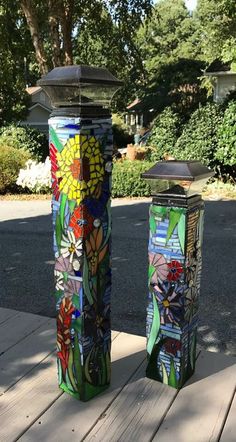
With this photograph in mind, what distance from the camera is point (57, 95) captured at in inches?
81.4

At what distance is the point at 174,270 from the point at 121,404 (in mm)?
761

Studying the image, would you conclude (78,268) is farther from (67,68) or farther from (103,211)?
(67,68)

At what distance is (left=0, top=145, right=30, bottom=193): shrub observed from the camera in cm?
1100

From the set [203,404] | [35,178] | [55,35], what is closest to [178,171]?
[203,404]

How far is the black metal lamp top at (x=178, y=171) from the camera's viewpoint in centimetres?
214

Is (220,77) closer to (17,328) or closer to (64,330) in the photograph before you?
(17,328)

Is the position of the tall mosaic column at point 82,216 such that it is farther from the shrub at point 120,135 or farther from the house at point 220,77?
the shrub at point 120,135

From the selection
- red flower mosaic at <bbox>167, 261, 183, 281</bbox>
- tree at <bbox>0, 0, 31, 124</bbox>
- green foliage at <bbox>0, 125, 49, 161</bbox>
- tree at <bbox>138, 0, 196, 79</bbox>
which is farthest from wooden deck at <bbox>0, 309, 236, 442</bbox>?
tree at <bbox>138, 0, 196, 79</bbox>

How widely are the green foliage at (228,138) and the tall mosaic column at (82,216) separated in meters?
8.81

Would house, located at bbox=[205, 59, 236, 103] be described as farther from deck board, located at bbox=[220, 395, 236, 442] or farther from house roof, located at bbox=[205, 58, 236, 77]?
deck board, located at bbox=[220, 395, 236, 442]

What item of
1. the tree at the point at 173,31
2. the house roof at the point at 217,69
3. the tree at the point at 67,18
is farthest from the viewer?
the tree at the point at 173,31

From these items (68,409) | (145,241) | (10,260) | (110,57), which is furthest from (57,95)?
(110,57)

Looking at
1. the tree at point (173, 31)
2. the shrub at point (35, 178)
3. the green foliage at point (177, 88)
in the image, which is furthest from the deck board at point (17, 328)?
the tree at point (173, 31)

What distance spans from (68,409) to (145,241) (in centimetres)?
440
